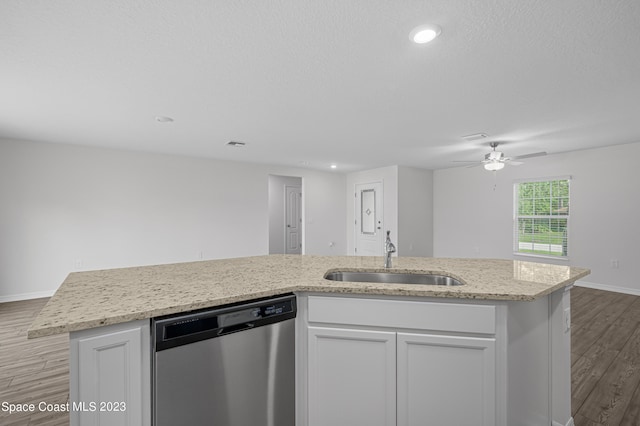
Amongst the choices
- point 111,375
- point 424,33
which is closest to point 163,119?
point 424,33

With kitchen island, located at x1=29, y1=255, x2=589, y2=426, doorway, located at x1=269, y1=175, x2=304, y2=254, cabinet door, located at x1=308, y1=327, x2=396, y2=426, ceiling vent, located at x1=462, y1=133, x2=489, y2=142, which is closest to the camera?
kitchen island, located at x1=29, y1=255, x2=589, y2=426

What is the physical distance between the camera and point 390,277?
78.6 inches

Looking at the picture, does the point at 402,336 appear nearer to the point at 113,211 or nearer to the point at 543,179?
the point at 113,211

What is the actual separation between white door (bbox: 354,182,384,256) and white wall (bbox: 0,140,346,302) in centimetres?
226

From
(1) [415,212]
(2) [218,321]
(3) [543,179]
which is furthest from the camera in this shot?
(1) [415,212]

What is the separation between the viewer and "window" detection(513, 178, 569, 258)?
5.48 meters

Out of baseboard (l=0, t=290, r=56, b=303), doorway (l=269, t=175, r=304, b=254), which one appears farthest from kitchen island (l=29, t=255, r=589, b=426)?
doorway (l=269, t=175, r=304, b=254)

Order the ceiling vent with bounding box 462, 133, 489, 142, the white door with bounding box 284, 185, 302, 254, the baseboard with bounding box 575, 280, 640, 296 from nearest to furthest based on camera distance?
the ceiling vent with bounding box 462, 133, 489, 142
the baseboard with bounding box 575, 280, 640, 296
the white door with bounding box 284, 185, 302, 254

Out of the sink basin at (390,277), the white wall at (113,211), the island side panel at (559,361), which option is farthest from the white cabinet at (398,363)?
the white wall at (113,211)

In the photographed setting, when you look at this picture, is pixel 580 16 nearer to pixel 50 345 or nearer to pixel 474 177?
pixel 50 345

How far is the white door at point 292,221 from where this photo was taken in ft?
26.7

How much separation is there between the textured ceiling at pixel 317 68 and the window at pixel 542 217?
5.16ft

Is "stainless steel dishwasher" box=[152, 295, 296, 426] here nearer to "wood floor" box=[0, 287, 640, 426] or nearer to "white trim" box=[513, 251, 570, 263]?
"wood floor" box=[0, 287, 640, 426]

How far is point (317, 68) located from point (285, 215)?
6132 millimetres
